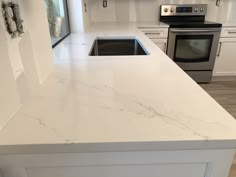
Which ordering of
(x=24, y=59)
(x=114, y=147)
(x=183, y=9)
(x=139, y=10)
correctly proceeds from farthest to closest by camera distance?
1. (x=139, y=10)
2. (x=183, y=9)
3. (x=24, y=59)
4. (x=114, y=147)

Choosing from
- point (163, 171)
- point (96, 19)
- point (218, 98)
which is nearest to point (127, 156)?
point (163, 171)

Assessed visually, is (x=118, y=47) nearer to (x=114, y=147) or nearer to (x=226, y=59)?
(x=114, y=147)

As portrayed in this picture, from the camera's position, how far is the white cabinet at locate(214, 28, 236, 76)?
2.90 metres

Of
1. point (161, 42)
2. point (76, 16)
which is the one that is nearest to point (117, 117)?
point (76, 16)

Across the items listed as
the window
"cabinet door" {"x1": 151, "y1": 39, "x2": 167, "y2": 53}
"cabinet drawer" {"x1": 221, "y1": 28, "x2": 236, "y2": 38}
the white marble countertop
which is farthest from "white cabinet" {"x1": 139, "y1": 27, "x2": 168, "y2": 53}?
the white marble countertop

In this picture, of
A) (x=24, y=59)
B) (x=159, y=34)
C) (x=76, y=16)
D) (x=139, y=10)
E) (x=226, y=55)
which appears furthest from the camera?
(x=139, y=10)

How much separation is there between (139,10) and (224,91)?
1.86 meters

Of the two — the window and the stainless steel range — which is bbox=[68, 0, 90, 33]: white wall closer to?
the window

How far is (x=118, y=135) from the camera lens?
1.74 ft

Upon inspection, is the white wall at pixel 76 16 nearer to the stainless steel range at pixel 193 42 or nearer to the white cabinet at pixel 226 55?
the stainless steel range at pixel 193 42

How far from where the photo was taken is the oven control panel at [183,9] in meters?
3.21

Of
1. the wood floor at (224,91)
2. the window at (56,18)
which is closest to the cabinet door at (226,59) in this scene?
the wood floor at (224,91)

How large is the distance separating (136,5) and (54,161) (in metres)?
3.24

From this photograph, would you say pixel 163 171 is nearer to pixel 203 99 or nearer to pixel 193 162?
pixel 193 162
